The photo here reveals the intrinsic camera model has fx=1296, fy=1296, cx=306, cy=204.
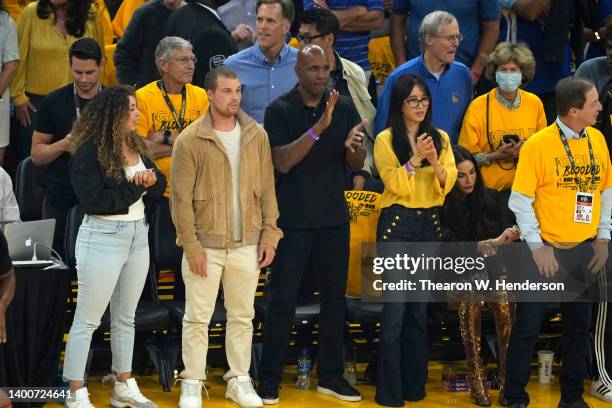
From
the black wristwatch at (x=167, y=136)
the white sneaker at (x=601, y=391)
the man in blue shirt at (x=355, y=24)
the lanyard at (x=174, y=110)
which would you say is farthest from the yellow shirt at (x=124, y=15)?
the white sneaker at (x=601, y=391)

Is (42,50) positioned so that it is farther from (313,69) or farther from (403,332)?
(403,332)

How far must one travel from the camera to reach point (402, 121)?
8.05m

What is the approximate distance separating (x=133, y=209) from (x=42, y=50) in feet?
8.14

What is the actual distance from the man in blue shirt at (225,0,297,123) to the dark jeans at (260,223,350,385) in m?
1.31

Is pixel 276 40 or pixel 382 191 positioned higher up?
pixel 276 40

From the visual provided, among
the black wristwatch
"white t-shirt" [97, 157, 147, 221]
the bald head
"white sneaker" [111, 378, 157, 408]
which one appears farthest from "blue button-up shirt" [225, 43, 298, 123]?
"white sneaker" [111, 378, 157, 408]

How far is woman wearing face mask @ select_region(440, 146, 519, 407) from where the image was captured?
27.1 ft

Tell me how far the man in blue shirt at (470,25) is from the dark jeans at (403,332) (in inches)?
89.4

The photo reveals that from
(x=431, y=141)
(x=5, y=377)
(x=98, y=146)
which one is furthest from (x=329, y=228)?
(x=5, y=377)

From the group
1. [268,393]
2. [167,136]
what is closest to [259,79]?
[167,136]

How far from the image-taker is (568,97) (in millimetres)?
7758

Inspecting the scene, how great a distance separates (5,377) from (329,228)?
2.13 meters

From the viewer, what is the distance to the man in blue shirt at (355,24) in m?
10.1

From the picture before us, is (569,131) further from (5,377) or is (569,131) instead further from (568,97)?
(5,377)
